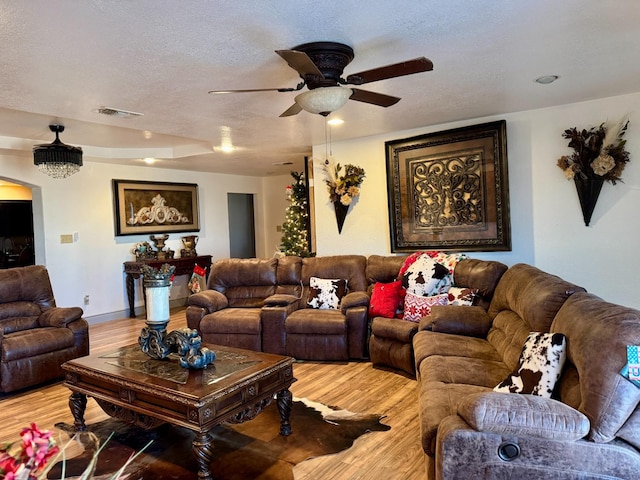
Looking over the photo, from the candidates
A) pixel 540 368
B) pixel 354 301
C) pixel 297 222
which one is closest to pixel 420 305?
pixel 354 301

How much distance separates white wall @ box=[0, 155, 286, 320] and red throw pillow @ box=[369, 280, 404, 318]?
4.32m

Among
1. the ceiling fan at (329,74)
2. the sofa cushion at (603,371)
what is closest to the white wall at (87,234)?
the ceiling fan at (329,74)

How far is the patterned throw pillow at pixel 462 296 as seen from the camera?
364cm

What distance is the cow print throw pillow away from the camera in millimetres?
1850

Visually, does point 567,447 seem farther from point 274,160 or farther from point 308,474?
point 274,160

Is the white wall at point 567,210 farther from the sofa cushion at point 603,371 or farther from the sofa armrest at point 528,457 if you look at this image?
the sofa armrest at point 528,457

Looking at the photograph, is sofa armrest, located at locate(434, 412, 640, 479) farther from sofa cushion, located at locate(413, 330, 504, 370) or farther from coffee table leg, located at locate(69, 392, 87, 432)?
coffee table leg, located at locate(69, 392, 87, 432)

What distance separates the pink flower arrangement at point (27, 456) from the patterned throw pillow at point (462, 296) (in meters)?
3.34

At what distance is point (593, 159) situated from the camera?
3.67m

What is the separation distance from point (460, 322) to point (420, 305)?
1.77ft

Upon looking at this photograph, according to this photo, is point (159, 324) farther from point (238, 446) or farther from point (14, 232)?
point (14, 232)

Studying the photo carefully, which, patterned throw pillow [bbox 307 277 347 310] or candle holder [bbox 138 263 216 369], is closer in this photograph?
candle holder [bbox 138 263 216 369]

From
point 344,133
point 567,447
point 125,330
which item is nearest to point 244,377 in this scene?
point 567,447

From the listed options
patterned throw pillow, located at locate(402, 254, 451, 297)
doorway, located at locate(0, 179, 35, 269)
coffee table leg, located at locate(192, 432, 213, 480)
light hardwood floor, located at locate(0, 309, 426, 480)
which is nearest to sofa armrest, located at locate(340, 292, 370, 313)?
patterned throw pillow, located at locate(402, 254, 451, 297)
